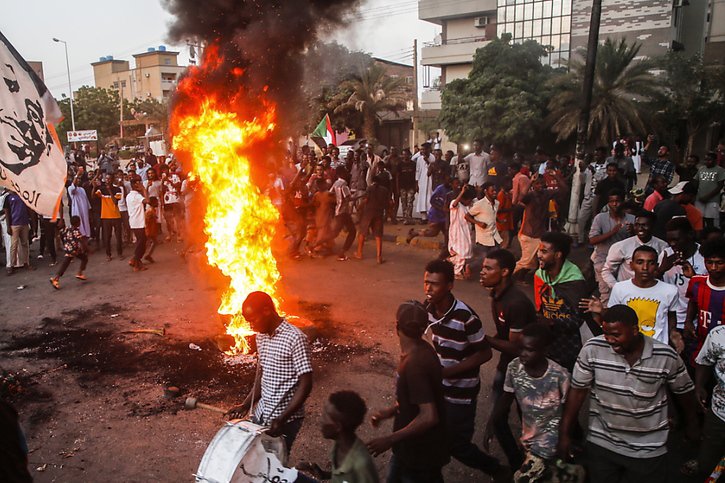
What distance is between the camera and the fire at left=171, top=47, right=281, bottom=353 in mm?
8531

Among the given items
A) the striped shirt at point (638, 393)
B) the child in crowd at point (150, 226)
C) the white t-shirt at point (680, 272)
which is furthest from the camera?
the child in crowd at point (150, 226)

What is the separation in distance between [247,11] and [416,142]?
29409 mm

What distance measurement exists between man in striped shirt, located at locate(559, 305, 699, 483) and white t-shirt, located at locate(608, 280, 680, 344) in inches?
47.5

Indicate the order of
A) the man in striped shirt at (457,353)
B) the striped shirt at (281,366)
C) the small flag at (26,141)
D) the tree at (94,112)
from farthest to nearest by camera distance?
1. the tree at (94,112)
2. the small flag at (26,141)
3. the man in striped shirt at (457,353)
4. the striped shirt at (281,366)

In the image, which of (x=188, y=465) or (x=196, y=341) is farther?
(x=196, y=341)

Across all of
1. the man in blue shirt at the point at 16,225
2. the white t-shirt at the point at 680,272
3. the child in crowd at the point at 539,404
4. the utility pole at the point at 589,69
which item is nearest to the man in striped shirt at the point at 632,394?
the child in crowd at the point at 539,404

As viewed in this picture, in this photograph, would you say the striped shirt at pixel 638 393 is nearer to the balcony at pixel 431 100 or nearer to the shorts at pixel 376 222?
the shorts at pixel 376 222

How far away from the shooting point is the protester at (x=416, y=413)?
3.32 m

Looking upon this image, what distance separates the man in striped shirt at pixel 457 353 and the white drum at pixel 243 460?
1.30m

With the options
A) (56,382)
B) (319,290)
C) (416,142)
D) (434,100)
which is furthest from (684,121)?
(56,382)

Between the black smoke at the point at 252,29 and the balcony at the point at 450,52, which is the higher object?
the balcony at the point at 450,52

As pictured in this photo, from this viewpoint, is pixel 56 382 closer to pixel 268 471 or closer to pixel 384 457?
pixel 384 457

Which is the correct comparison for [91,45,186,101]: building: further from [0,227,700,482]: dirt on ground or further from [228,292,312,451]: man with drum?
[228,292,312,451]: man with drum

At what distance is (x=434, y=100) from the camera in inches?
1661
